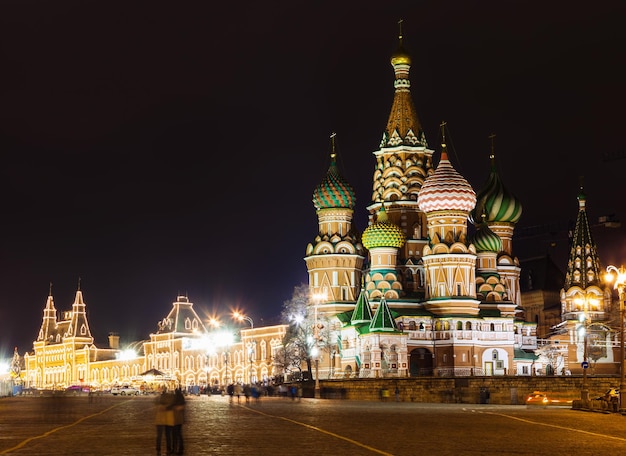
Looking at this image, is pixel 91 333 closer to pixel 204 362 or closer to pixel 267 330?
pixel 204 362

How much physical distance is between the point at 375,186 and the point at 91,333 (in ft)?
333

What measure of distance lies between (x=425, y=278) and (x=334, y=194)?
10.5 meters

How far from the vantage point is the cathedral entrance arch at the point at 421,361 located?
85250mm

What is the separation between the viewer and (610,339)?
94500mm

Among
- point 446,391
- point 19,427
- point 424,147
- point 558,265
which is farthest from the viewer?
point 558,265

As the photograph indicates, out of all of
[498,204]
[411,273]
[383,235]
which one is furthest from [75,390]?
[498,204]

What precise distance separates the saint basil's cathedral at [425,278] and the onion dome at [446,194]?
98 millimetres

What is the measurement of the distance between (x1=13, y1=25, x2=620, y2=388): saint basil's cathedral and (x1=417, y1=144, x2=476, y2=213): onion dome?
10 centimetres

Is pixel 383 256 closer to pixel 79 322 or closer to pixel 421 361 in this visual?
pixel 421 361

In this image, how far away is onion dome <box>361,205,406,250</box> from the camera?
287 feet

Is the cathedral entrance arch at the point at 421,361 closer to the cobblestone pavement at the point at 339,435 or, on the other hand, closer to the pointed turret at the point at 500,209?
the pointed turret at the point at 500,209

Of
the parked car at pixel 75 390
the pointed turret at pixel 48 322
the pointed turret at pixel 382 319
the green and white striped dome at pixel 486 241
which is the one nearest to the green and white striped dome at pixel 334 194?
the green and white striped dome at pixel 486 241

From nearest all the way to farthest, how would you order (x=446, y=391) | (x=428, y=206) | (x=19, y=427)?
(x=19, y=427) → (x=446, y=391) → (x=428, y=206)

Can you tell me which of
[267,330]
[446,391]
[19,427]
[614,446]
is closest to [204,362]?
[267,330]
